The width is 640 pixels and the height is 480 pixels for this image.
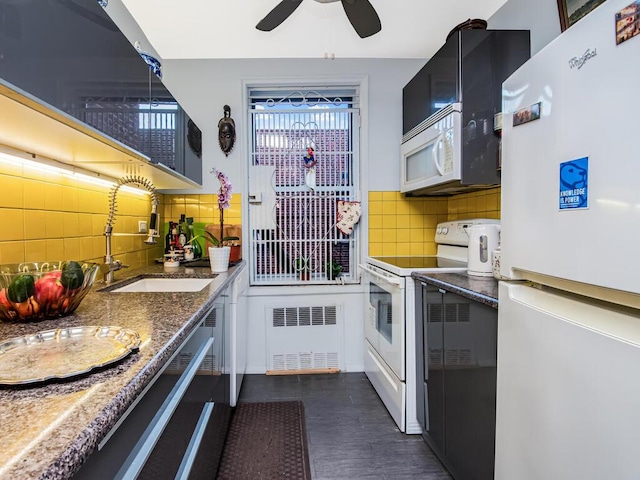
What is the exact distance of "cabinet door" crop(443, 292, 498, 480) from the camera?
1.28 meters

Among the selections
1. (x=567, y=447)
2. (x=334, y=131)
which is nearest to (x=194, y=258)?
(x=334, y=131)

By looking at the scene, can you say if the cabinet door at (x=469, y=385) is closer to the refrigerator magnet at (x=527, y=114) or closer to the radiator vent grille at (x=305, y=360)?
the refrigerator magnet at (x=527, y=114)

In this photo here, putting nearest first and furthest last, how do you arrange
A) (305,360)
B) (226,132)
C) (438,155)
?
1. (438,155)
2. (226,132)
3. (305,360)

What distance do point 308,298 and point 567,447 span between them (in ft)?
7.33

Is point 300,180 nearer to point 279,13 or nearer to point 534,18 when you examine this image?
point 279,13

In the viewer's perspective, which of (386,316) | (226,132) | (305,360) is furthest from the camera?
Answer: (305,360)

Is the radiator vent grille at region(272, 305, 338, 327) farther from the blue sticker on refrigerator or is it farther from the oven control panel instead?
the blue sticker on refrigerator

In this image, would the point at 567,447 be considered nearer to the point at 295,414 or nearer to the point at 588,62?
the point at 588,62

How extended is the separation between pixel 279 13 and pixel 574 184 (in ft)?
5.69

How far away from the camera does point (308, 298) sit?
9.73 feet

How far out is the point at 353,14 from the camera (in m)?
1.90

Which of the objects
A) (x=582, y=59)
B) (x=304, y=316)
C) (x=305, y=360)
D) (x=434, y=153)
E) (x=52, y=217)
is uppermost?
(x=434, y=153)

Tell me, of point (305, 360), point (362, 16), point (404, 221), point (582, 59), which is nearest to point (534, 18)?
point (362, 16)

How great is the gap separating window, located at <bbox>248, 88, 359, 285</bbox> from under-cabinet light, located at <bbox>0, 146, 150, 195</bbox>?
1220 millimetres
